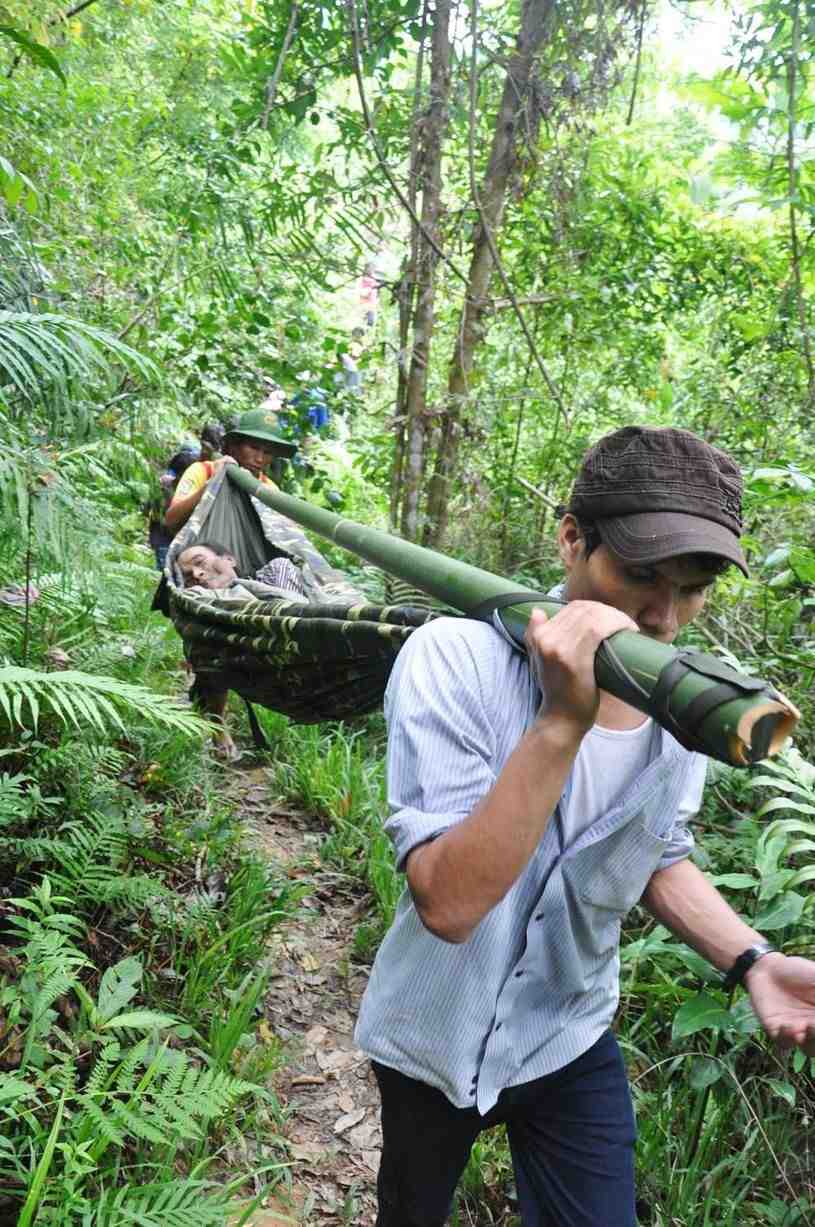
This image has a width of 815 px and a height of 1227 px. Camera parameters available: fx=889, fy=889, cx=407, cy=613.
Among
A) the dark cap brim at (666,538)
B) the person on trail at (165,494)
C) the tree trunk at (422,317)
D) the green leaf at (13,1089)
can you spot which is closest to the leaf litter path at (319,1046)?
the green leaf at (13,1089)

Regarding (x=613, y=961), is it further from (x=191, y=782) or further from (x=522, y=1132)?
(x=191, y=782)

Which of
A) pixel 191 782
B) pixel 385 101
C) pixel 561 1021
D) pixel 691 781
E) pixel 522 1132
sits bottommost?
pixel 191 782

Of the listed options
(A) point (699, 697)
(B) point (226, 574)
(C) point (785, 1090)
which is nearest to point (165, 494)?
(B) point (226, 574)

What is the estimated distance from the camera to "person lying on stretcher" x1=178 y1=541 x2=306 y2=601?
3809 mm

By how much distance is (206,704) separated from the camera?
3.76 metres

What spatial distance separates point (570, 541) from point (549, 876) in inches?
18.0

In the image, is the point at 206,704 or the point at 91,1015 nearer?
the point at 91,1015

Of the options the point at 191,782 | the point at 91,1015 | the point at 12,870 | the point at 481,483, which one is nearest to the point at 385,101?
the point at 481,483

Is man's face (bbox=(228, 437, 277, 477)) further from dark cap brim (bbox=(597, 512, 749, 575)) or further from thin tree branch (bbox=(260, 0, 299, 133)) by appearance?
dark cap brim (bbox=(597, 512, 749, 575))

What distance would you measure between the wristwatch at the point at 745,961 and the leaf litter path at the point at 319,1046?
4.09 ft

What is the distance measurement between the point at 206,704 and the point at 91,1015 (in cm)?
202

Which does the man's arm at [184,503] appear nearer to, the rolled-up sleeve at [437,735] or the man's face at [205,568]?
the man's face at [205,568]

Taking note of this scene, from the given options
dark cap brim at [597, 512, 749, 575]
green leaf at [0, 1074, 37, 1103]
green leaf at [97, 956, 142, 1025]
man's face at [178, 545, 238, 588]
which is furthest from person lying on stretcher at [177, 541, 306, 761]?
dark cap brim at [597, 512, 749, 575]

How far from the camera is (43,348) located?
2258 mm
